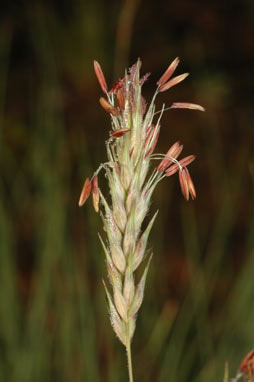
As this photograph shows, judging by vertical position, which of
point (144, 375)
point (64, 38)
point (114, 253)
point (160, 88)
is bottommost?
point (144, 375)

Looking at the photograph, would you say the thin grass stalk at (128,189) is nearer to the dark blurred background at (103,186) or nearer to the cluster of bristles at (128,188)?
the cluster of bristles at (128,188)

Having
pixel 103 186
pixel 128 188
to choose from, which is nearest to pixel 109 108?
pixel 128 188

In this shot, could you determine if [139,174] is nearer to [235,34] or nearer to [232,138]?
[232,138]

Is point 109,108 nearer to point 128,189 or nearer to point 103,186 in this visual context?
point 128,189

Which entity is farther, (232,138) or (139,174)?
(232,138)

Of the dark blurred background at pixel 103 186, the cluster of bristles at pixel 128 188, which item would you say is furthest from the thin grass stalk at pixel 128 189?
the dark blurred background at pixel 103 186

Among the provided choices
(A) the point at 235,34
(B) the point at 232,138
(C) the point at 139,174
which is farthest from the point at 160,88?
(A) the point at 235,34

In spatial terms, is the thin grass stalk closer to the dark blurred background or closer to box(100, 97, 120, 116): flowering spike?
box(100, 97, 120, 116): flowering spike

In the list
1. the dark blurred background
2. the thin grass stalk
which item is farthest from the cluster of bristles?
the dark blurred background
